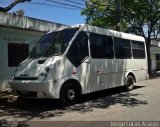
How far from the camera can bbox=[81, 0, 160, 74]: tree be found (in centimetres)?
2783

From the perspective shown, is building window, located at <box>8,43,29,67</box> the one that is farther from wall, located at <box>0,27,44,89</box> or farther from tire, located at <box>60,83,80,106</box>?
tire, located at <box>60,83,80,106</box>

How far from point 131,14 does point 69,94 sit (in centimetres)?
1923

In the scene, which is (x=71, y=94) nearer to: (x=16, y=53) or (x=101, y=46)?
(x=101, y=46)

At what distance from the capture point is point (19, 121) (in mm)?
8773

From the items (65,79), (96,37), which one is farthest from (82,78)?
(96,37)

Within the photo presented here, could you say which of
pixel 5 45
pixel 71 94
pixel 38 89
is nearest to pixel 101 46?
pixel 71 94

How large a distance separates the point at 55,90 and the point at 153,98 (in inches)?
160

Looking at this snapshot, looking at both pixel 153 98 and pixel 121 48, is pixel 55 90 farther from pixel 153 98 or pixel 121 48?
pixel 121 48

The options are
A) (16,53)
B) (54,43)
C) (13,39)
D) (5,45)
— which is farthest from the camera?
(16,53)

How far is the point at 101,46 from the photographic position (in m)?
12.6

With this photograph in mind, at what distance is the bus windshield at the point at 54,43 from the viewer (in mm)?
10954

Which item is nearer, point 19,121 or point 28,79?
point 19,121

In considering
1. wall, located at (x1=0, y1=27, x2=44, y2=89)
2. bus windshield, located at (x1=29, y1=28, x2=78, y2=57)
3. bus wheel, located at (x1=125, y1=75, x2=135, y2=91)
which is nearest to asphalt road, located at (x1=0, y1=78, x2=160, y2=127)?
bus wheel, located at (x1=125, y1=75, x2=135, y2=91)

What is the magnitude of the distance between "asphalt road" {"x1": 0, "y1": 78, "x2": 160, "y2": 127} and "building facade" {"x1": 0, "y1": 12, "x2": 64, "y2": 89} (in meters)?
4.43
